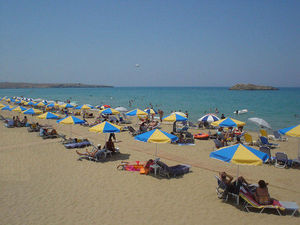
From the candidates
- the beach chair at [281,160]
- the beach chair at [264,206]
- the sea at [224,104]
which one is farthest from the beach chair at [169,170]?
the sea at [224,104]

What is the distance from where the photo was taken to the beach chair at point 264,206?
538cm

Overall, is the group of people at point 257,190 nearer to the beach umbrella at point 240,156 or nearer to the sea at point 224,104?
the beach umbrella at point 240,156

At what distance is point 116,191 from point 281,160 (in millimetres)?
6723

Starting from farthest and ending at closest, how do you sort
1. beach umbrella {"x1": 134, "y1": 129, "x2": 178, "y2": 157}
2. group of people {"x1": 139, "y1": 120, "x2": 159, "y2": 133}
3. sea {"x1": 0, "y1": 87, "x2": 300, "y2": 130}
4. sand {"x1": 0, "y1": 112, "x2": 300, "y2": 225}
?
sea {"x1": 0, "y1": 87, "x2": 300, "y2": 130}
group of people {"x1": 139, "y1": 120, "x2": 159, "y2": 133}
beach umbrella {"x1": 134, "y1": 129, "x2": 178, "y2": 157}
sand {"x1": 0, "y1": 112, "x2": 300, "y2": 225}

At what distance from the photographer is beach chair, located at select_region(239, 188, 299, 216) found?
5.38m

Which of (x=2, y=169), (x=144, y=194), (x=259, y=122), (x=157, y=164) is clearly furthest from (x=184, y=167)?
(x=259, y=122)

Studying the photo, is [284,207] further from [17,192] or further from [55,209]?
[17,192]

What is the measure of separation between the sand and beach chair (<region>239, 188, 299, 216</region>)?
0.61 ft

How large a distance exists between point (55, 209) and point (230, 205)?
4501 millimetres

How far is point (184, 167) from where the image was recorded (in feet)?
26.4

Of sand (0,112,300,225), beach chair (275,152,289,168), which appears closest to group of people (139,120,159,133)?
sand (0,112,300,225)

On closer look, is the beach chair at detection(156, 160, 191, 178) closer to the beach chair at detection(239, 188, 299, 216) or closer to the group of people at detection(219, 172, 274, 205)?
the group of people at detection(219, 172, 274, 205)

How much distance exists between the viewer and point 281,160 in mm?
8961

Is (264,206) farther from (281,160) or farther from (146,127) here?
(146,127)
